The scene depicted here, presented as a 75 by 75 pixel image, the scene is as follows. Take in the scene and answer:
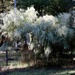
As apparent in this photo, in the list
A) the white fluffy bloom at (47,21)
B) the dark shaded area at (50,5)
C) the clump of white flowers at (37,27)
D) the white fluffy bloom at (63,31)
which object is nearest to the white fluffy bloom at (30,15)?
the clump of white flowers at (37,27)

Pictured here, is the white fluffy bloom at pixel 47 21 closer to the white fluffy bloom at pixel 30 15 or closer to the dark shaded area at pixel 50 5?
the white fluffy bloom at pixel 30 15

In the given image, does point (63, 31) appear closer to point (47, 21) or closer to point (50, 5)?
point (47, 21)

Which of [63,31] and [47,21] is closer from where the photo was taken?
[63,31]

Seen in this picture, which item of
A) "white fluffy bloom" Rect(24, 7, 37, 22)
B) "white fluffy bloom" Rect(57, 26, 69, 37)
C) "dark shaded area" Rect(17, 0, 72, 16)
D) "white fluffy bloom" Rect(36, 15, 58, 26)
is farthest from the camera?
"dark shaded area" Rect(17, 0, 72, 16)

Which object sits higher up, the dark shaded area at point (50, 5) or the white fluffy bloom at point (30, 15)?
the dark shaded area at point (50, 5)

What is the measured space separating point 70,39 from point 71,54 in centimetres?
138

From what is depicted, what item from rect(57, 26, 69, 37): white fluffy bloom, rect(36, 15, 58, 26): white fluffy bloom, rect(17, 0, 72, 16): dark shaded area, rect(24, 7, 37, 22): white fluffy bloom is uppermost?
rect(17, 0, 72, 16): dark shaded area

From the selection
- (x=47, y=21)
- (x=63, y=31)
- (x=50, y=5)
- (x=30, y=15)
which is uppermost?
(x=50, y=5)

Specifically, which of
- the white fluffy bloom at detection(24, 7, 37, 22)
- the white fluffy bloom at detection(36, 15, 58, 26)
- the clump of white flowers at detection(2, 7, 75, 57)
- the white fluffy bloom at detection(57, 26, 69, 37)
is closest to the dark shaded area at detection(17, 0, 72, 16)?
the white fluffy bloom at detection(24, 7, 37, 22)

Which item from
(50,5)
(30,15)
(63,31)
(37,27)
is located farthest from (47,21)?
(50,5)

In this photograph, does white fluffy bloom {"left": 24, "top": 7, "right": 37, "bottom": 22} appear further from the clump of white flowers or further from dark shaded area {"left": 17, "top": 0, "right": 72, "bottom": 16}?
dark shaded area {"left": 17, "top": 0, "right": 72, "bottom": 16}

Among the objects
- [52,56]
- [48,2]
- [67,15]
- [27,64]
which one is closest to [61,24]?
[67,15]

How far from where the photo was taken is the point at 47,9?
2578 cm

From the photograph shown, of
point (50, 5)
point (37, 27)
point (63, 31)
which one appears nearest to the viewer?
point (63, 31)
